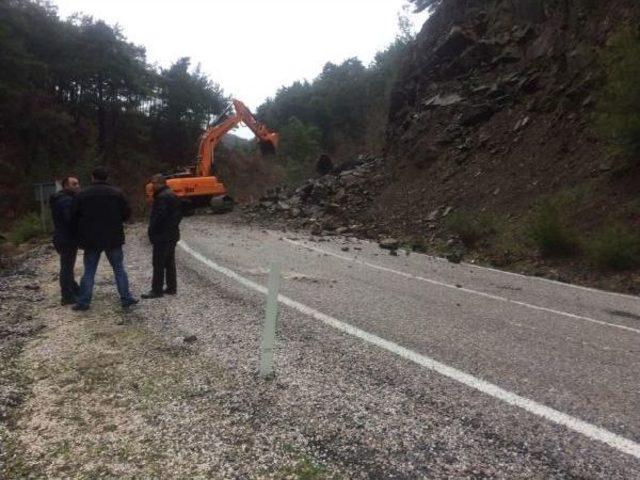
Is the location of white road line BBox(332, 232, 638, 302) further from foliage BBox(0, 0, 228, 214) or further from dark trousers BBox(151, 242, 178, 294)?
foliage BBox(0, 0, 228, 214)

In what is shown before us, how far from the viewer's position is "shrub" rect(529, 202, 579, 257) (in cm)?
1081

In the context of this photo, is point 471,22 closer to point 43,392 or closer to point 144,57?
point 43,392

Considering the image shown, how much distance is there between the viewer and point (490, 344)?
17.1ft

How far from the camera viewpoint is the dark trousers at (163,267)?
7.23m

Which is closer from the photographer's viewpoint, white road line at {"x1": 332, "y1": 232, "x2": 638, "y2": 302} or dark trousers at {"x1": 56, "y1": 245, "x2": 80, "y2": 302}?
dark trousers at {"x1": 56, "y1": 245, "x2": 80, "y2": 302}

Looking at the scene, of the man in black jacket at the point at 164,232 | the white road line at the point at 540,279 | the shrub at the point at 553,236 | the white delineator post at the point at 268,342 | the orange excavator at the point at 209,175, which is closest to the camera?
the white delineator post at the point at 268,342

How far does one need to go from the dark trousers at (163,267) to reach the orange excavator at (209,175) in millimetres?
12078

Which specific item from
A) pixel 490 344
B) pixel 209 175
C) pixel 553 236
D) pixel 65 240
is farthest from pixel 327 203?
pixel 490 344

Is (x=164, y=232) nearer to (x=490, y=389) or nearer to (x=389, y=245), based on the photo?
(x=490, y=389)

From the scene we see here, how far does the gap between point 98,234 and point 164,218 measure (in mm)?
1030

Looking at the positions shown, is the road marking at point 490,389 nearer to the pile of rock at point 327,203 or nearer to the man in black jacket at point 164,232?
the man in black jacket at point 164,232

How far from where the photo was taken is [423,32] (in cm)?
2767

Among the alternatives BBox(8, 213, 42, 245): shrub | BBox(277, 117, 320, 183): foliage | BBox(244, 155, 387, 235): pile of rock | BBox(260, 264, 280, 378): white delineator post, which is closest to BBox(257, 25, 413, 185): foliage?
BBox(277, 117, 320, 183): foliage

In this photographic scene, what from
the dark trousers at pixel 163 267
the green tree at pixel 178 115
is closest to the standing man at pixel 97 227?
the dark trousers at pixel 163 267
